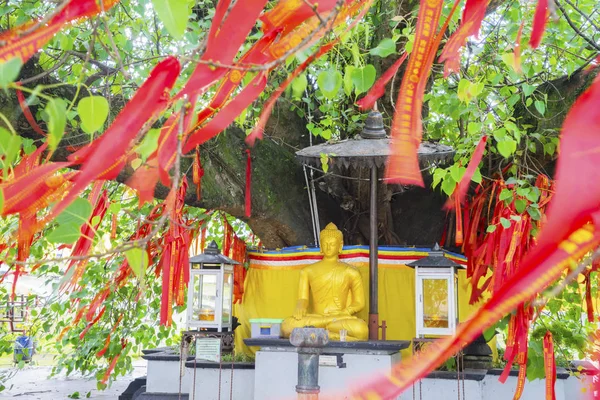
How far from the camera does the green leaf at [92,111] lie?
4.24 feet

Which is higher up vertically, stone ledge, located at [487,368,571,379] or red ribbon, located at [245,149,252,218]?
red ribbon, located at [245,149,252,218]

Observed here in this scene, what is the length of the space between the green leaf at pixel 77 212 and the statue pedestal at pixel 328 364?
13.0 feet

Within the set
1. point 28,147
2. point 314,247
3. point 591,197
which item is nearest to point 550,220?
point 591,197

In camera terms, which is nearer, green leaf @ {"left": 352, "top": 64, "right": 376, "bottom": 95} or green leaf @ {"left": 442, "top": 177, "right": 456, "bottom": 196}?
green leaf @ {"left": 352, "top": 64, "right": 376, "bottom": 95}

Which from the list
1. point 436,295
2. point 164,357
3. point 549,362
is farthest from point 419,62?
point 164,357

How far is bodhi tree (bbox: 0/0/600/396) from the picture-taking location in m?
2.48

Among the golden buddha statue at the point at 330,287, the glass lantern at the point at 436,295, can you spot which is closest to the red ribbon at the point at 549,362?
the glass lantern at the point at 436,295

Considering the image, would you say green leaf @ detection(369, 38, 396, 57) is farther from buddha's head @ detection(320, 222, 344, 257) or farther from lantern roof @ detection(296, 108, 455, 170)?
buddha's head @ detection(320, 222, 344, 257)

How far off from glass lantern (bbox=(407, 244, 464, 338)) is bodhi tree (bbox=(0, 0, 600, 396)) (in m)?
0.28

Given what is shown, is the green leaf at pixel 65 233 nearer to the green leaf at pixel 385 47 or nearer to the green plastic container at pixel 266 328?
the green leaf at pixel 385 47

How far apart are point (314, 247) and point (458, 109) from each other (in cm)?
264

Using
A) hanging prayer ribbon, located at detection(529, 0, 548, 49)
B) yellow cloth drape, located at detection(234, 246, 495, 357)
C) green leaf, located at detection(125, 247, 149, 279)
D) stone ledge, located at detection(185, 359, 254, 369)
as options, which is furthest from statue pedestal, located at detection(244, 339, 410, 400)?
green leaf, located at detection(125, 247, 149, 279)

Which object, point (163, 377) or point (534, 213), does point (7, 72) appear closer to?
point (534, 213)

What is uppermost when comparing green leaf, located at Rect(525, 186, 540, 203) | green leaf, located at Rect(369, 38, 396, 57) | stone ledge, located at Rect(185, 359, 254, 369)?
green leaf, located at Rect(369, 38, 396, 57)
